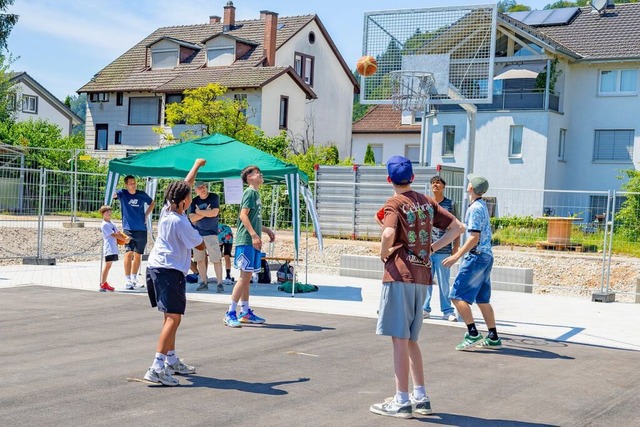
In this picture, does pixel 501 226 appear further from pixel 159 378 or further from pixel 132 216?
pixel 159 378

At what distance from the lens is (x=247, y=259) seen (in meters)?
10.6

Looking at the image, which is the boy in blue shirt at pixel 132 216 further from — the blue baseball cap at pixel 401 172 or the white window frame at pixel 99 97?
the white window frame at pixel 99 97

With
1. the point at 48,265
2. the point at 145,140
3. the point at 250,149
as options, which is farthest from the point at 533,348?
the point at 145,140

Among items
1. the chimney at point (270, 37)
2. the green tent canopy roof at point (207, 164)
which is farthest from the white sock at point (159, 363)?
the chimney at point (270, 37)

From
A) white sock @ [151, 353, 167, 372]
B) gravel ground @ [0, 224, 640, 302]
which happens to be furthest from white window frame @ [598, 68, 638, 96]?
white sock @ [151, 353, 167, 372]

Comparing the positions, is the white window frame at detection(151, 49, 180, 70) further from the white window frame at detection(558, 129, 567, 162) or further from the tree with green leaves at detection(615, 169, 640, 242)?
the tree with green leaves at detection(615, 169, 640, 242)

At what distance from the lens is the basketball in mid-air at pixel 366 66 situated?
927 inches

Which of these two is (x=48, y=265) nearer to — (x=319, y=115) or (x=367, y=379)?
(x=367, y=379)

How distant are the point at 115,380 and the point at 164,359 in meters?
0.49

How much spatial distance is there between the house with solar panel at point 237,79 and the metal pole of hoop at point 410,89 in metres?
19.5

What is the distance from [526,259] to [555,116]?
65.4 feet

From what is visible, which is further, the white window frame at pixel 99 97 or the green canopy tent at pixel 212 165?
the white window frame at pixel 99 97

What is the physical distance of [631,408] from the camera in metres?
7.32

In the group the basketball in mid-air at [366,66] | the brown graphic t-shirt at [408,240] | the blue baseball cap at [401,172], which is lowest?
the brown graphic t-shirt at [408,240]
